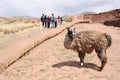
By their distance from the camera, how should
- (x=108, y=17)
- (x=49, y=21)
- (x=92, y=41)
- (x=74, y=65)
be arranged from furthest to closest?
(x=108, y=17), (x=49, y=21), (x=74, y=65), (x=92, y=41)

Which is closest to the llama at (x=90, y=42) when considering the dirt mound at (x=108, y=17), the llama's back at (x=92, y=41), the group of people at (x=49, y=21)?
the llama's back at (x=92, y=41)

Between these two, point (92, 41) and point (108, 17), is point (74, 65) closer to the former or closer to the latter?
point (92, 41)

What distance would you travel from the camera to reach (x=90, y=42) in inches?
606

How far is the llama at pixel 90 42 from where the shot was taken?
15289 millimetres

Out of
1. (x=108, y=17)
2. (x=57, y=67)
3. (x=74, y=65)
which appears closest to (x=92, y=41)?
(x=74, y=65)

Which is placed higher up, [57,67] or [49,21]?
[49,21]

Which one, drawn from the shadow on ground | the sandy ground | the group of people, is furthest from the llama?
the group of people

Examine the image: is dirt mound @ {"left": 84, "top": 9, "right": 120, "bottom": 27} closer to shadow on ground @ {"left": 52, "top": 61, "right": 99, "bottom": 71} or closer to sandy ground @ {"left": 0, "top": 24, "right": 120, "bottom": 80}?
sandy ground @ {"left": 0, "top": 24, "right": 120, "bottom": 80}

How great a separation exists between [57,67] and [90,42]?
178 cm

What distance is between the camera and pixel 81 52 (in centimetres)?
1580

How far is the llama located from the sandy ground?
695 mm

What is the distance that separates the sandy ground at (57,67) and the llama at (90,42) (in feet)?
2.28

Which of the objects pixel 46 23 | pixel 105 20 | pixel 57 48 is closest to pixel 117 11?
pixel 105 20

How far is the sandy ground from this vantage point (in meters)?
14.6
